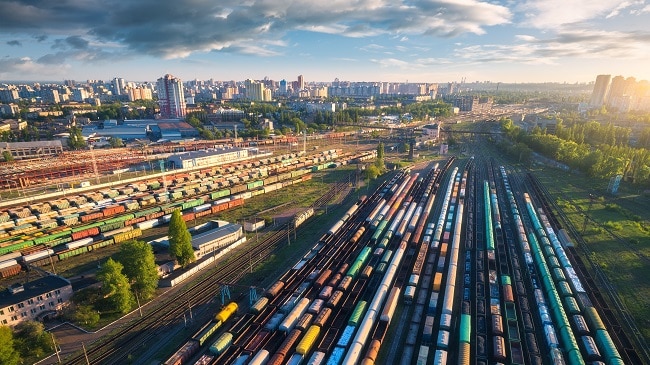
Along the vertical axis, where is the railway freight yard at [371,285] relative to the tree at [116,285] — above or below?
below

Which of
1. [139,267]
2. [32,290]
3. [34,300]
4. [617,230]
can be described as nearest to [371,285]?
[139,267]

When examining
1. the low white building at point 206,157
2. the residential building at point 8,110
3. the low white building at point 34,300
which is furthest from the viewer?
the residential building at point 8,110

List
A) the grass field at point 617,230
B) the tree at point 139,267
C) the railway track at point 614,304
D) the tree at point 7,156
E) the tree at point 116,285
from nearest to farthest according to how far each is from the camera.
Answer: the railway track at point 614,304 → the tree at point 116,285 → the tree at point 139,267 → the grass field at point 617,230 → the tree at point 7,156

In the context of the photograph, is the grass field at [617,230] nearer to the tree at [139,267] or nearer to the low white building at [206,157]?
the tree at [139,267]

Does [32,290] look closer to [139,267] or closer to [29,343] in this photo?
[29,343]

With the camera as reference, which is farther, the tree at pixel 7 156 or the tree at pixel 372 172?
the tree at pixel 7 156

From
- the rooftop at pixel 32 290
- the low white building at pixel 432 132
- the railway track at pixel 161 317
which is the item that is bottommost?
the railway track at pixel 161 317

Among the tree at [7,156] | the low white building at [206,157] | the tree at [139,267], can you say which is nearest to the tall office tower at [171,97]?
the tree at [7,156]
